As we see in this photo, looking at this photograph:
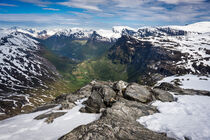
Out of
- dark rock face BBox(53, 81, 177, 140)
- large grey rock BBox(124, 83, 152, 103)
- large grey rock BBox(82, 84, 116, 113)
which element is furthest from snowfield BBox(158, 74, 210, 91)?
large grey rock BBox(82, 84, 116, 113)

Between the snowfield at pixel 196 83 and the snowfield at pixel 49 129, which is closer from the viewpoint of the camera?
the snowfield at pixel 49 129

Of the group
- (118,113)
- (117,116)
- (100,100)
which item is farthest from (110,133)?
(100,100)

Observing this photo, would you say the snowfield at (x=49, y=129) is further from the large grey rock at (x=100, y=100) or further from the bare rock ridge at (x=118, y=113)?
the large grey rock at (x=100, y=100)

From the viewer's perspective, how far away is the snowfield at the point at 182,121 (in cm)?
1726

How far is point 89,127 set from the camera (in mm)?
17344

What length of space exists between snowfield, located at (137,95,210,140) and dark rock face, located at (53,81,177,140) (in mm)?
1614

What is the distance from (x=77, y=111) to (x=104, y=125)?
13.8 m

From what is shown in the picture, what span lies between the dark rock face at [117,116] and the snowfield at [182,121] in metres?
1.61

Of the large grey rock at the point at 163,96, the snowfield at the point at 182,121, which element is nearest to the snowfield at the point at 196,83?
the large grey rock at the point at 163,96

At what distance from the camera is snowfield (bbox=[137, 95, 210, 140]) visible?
17264 mm

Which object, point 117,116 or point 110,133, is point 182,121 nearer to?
point 117,116

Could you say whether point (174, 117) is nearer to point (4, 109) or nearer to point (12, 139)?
point (12, 139)

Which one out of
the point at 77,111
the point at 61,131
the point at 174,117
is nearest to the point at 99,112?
the point at 77,111

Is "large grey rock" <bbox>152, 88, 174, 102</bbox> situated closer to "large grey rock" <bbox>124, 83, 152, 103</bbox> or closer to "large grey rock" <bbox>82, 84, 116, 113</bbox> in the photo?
"large grey rock" <bbox>124, 83, 152, 103</bbox>
